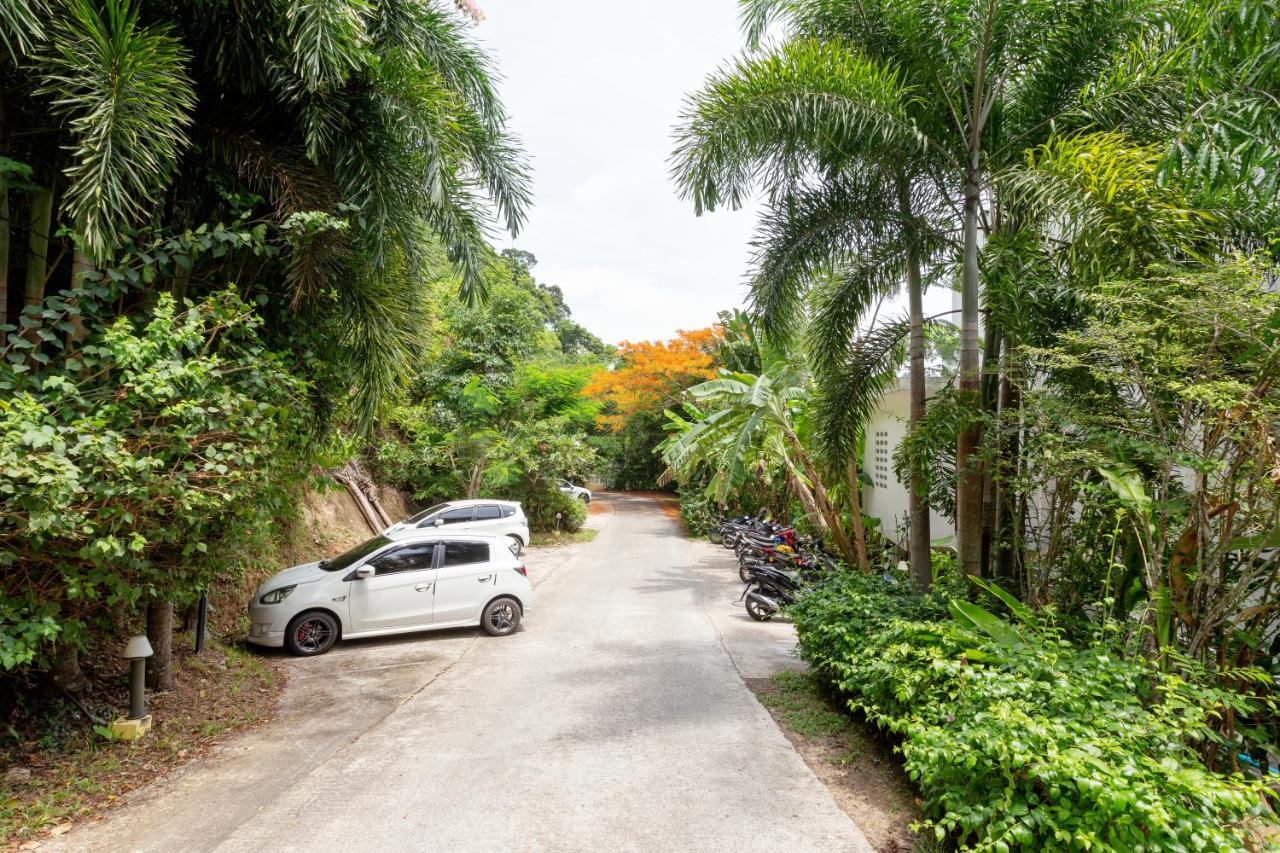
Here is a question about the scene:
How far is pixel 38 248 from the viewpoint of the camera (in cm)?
571

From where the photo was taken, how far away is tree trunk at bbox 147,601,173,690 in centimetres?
672

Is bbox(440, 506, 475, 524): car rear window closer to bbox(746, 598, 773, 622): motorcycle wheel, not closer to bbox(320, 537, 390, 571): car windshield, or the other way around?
bbox(320, 537, 390, 571): car windshield

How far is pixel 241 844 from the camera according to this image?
13.8ft

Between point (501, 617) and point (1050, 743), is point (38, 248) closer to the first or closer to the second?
point (501, 617)

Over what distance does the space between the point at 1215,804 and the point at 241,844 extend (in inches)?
201

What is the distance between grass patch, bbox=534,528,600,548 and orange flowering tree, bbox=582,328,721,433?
646 cm

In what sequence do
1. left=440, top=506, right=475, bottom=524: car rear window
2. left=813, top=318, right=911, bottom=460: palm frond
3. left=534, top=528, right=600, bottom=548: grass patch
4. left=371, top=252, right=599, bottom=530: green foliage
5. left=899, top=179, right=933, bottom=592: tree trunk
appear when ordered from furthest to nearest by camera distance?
left=534, top=528, right=600, bottom=548: grass patch → left=371, top=252, right=599, bottom=530: green foliage → left=440, top=506, right=475, bottom=524: car rear window → left=813, top=318, right=911, bottom=460: palm frond → left=899, top=179, right=933, bottom=592: tree trunk

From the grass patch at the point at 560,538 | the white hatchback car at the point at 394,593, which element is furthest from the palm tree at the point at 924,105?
the grass patch at the point at 560,538

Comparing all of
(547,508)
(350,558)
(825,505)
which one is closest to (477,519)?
(547,508)

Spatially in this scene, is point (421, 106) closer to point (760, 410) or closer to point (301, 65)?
point (301, 65)

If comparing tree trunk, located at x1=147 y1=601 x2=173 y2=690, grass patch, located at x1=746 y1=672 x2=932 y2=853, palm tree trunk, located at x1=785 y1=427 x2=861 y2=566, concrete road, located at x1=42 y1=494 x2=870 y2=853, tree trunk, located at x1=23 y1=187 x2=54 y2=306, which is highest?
tree trunk, located at x1=23 y1=187 x2=54 y2=306

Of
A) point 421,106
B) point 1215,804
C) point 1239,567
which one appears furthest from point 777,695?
point 421,106

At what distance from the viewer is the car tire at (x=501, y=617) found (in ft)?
32.0

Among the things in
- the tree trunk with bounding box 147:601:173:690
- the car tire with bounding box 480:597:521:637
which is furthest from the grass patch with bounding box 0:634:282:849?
the car tire with bounding box 480:597:521:637
